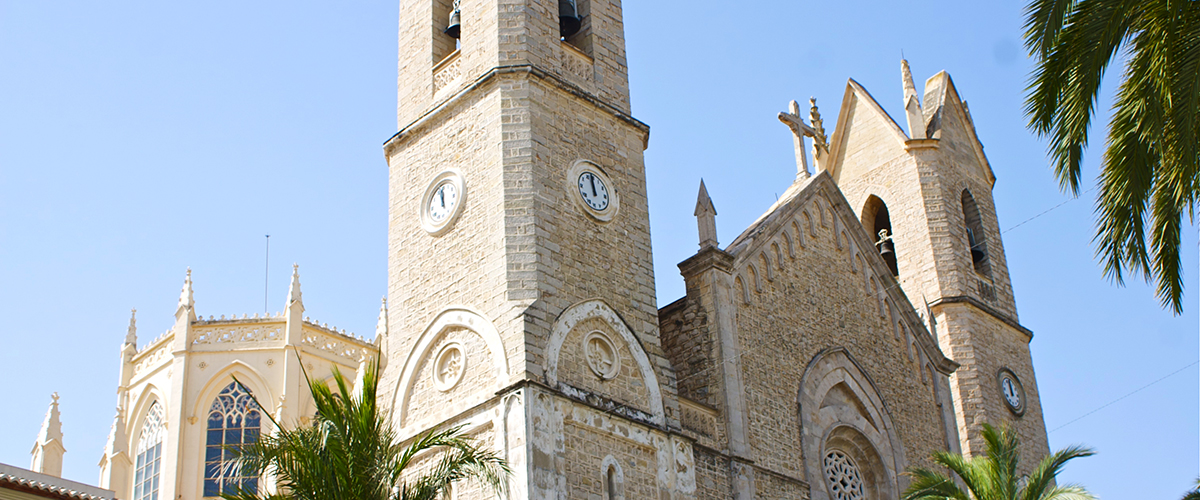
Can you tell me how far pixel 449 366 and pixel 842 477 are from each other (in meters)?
7.61

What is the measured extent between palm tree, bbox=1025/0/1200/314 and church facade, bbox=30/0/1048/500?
709 centimetres

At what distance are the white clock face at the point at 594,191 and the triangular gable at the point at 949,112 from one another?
12942 mm

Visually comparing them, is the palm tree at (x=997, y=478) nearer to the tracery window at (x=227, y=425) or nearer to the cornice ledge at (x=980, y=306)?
the cornice ledge at (x=980, y=306)

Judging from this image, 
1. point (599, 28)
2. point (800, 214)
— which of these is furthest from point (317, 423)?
point (800, 214)

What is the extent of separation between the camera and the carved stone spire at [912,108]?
29359 mm

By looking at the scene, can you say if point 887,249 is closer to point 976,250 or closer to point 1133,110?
point 976,250

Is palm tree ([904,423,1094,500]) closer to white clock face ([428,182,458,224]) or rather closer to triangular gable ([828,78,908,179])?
white clock face ([428,182,458,224])

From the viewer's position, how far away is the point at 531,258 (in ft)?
57.2

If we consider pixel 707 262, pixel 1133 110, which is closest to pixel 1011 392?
pixel 707 262

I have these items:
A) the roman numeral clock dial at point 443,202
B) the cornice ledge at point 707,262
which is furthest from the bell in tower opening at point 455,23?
the cornice ledge at point 707,262

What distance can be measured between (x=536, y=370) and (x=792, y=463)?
18.9ft

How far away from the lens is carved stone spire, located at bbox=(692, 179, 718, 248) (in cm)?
2114

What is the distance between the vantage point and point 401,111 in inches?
818

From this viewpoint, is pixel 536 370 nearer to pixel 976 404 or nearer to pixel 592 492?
pixel 592 492
